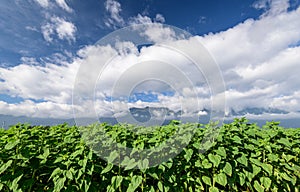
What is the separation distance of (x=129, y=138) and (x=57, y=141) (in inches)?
53.6

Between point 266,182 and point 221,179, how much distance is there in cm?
100

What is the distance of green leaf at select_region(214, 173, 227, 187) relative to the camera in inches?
135

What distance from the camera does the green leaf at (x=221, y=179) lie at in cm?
344

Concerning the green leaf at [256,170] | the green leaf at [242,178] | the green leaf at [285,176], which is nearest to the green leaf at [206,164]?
the green leaf at [242,178]

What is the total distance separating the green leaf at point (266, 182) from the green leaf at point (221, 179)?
912 mm

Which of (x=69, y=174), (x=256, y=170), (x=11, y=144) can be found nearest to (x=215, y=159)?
(x=256, y=170)

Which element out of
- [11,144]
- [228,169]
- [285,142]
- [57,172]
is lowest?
[228,169]

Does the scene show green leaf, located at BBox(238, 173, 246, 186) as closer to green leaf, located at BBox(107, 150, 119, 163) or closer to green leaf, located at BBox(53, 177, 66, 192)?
green leaf, located at BBox(107, 150, 119, 163)

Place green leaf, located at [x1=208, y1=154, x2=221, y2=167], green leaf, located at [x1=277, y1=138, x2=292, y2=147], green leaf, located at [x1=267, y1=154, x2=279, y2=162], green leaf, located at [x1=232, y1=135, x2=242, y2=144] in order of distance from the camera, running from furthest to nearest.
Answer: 1. green leaf, located at [x1=277, y1=138, x2=292, y2=147]
2. green leaf, located at [x1=267, y1=154, x2=279, y2=162]
3. green leaf, located at [x1=232, y1=135, x2=242, y2=144]
4. green leaf, located at [x1=208, y1=154, x2=221, y2=167]

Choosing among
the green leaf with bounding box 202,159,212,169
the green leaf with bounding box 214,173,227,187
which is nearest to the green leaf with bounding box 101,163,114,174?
the green leaf with bounding box 202,159,212,169

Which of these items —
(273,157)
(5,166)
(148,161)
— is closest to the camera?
(5,166)

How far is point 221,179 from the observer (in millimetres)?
3475

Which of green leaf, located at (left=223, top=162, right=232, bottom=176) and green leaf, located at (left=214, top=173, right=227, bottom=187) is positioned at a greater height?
green leaf, located at (left=223, top=162, right=232, bottom=176)

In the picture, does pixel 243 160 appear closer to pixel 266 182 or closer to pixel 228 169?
pixel 228 169
